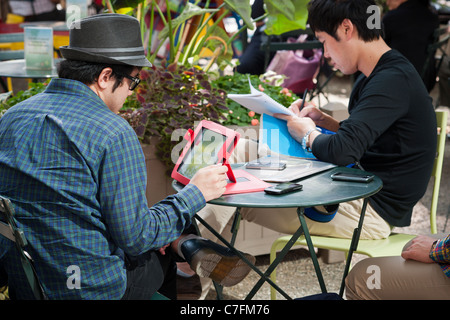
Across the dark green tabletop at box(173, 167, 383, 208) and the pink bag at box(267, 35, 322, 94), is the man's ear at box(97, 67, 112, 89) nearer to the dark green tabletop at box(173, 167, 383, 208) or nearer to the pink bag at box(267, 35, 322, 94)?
the dark green tabletop at box(173, 167, 383, 208)

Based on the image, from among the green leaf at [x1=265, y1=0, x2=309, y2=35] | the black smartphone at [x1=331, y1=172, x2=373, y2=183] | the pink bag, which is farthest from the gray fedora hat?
the pink bag

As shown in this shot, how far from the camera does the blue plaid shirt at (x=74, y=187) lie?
1.62 m

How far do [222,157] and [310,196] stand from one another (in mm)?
337

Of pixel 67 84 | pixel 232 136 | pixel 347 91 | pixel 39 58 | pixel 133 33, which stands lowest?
pixel 347 91

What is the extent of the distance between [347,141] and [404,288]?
24.6 inches

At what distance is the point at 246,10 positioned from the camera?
348 centimetres

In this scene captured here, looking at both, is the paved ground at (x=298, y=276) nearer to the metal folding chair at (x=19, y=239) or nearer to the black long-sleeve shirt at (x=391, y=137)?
the black long-sleeve shirt at (x=391, y=137)

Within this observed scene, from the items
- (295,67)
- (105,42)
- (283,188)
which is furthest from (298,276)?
(295,67)

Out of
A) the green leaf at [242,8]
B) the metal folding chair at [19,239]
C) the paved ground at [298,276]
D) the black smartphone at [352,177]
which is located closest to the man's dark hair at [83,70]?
the metal folding chair at [19,239]

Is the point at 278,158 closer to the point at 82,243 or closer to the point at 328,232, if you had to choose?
the point at 328,232

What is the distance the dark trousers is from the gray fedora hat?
64 centimetres

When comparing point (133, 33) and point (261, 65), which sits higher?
point (133, 33)

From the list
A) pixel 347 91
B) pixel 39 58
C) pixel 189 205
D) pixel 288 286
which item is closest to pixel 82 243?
pixel 189 205

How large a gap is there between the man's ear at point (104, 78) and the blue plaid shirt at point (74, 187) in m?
0.06
